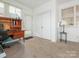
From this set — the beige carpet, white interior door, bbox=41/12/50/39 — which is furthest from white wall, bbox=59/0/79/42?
the beige carpet

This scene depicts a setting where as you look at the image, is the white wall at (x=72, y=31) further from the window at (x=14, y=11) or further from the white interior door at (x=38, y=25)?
the window at (x=14, y=11)

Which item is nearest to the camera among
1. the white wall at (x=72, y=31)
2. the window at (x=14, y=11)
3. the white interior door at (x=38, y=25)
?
the white wall at (x=72, y=31)

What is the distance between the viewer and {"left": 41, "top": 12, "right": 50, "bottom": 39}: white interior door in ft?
24.6

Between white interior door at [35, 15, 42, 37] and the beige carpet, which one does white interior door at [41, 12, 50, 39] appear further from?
the beige carpet

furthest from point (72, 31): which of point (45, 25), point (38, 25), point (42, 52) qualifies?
point (38, 25)

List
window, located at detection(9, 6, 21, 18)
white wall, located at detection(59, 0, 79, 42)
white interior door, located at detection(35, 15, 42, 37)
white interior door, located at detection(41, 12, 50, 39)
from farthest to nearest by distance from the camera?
white interior door, located at detection(35, 15, 42, 37), white interior door, located at detection(41, 12, 50, 39), window, located at detection(9, 6, 21, 18), white wall, located at detection(59, 0, 79, 42)

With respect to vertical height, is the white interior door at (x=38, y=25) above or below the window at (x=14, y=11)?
below

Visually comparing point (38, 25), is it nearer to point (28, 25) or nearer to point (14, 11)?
point (28, 25)

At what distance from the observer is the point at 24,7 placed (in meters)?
8.45

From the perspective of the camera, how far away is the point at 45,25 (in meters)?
7.94

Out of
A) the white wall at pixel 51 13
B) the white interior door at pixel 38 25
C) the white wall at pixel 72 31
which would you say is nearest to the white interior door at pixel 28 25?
the white wall at pixel 51 13

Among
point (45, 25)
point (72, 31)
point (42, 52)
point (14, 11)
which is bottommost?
point (42, 52)

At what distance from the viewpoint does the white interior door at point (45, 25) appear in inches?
295

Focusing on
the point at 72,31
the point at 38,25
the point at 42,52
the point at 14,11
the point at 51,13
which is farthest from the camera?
the point at 38,25
